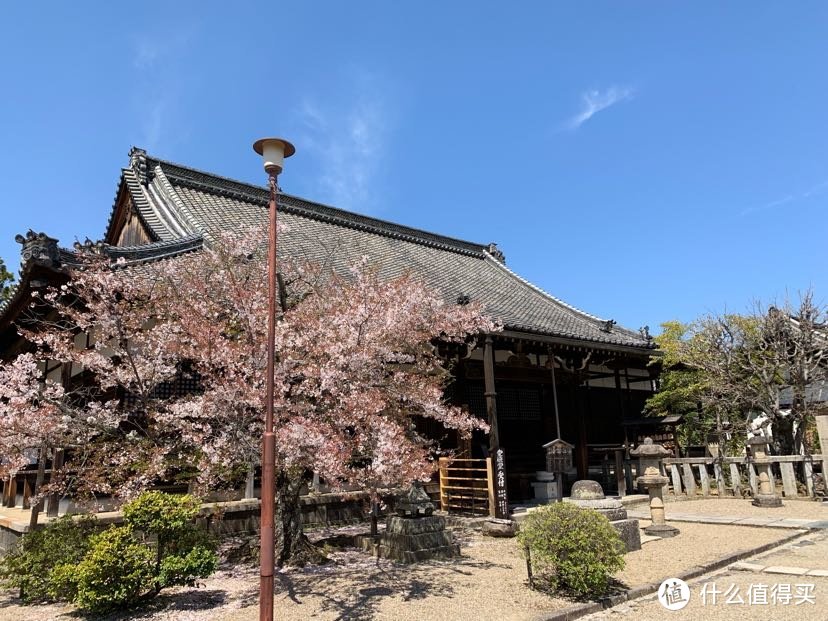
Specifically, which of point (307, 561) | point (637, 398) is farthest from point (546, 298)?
point (307, 561)

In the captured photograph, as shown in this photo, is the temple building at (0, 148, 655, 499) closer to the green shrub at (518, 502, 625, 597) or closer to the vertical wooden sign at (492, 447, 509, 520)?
the vertical wooden sign at (492, 447, 509, 520)

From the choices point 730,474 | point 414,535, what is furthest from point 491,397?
point 730,474

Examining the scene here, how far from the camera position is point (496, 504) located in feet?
39.6

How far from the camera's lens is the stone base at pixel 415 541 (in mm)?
8891

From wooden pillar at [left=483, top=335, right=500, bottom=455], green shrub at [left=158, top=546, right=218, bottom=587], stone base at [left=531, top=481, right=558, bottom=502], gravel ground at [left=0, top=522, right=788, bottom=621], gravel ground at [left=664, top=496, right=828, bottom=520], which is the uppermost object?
wooden pillar at [left=483, top=335, right=500, bottom=455]

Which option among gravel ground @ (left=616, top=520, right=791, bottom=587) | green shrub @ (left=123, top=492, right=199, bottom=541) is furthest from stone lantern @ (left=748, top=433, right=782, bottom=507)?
green shrub @ (left=123, top=492, right=199, bottom=541)

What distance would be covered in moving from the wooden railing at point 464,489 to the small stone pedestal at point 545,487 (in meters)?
2.16

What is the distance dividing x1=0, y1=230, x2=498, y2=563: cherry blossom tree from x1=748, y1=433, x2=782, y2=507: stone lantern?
1090cm

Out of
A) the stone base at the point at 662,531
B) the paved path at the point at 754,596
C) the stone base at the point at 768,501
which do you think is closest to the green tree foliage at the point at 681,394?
the stone base at the point at 768,501

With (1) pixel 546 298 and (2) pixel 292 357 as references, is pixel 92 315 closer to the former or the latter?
(2) pixel 292 357

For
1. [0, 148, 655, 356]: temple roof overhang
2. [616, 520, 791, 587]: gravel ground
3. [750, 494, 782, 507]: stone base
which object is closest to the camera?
[616, 520, 791, 587]: gravel ground

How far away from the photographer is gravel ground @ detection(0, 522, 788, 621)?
636 centimetres

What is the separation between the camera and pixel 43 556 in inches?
267

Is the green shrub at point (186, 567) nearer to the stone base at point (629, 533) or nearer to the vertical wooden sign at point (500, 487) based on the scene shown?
the stone base at point (629, 533)
